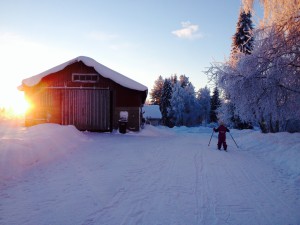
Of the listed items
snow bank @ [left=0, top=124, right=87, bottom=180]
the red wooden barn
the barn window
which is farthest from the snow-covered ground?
the barn window

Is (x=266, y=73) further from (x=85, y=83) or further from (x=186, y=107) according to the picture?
(x=186, y=107)

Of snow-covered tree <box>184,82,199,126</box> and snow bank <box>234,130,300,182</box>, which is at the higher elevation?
snow-covered tree <box>184,82,199,126</box>

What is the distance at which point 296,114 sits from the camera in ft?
47.4

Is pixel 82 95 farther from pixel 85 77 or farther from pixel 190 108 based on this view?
pixel 190 108

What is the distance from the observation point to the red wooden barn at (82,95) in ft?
69.7

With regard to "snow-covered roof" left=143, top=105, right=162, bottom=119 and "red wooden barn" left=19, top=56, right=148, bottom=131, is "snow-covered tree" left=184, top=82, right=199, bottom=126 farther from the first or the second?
"red wooden barn" left=19, top=56, right=148, bottom=131

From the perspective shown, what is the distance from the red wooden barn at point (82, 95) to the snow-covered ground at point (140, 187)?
962 centimetres

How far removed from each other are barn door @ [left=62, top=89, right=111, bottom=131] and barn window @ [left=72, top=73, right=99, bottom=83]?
75cm

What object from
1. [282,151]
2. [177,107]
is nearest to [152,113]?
[177,107]

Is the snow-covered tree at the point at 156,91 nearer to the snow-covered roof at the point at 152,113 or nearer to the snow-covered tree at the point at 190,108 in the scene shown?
the snow-covered tree at the point at 190,108

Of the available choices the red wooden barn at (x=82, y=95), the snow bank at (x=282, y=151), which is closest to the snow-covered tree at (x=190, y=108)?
the red wooden barn at (x=82, y=95)

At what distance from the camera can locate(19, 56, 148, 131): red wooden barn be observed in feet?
69.7

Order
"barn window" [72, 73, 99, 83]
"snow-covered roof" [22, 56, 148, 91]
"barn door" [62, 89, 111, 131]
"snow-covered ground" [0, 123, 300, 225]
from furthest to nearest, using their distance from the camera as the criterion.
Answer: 1. "barn window" [72, 73, 99, 83]
2. "barn door" [62, 89, 111, 131]
3. "snow-covered roof" [22, 56, 148, 91]
4. "snow-covered ground" [0, 123, 300, 225]

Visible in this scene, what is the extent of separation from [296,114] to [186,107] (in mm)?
57283
